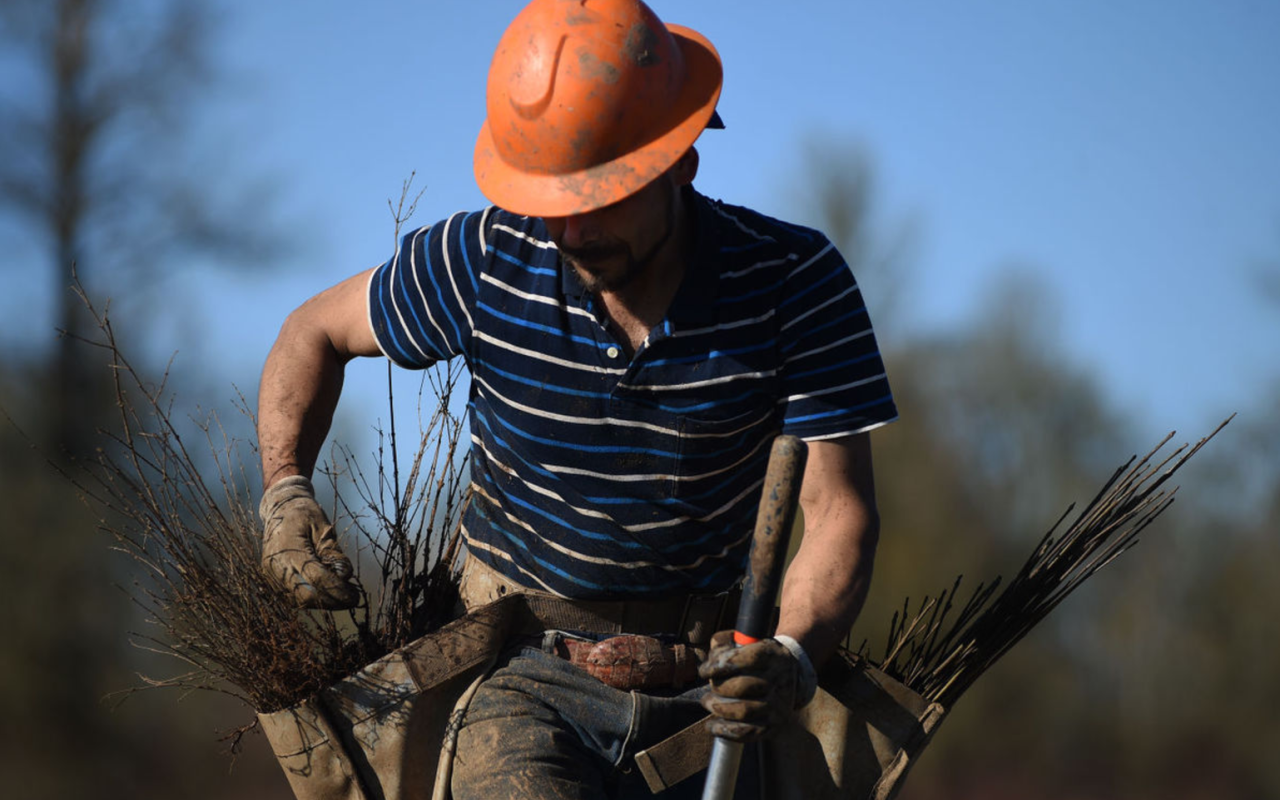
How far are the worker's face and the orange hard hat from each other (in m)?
0.06

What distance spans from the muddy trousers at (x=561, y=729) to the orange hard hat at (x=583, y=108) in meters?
0.91

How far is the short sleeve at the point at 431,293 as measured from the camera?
2.86 m

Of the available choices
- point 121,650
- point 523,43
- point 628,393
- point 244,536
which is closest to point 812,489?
point 628,393

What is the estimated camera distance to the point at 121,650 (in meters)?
14.3

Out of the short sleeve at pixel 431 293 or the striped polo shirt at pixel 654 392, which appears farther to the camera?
the short sleeve at pixel 431 293

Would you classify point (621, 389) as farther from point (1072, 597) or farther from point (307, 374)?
point (1072, 597)

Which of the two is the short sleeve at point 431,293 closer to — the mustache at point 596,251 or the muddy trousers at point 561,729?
the mustache at point 596,251

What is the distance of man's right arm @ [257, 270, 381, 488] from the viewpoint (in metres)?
3.01

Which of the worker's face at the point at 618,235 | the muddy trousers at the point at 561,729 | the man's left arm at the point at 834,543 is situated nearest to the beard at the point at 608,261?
the worker's face at the point at 618,235

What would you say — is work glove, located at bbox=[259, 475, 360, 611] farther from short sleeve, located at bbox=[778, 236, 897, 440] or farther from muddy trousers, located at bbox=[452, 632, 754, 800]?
short sleeve, located at bbox=[778, 236, 897, 440]

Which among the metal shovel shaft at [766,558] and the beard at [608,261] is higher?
the beard at [608,261]

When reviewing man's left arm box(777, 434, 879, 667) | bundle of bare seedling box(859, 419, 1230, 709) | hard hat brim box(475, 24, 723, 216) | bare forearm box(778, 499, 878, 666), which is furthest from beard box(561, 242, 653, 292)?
bundle of bare seedling box(859, 419, 1230, 709)

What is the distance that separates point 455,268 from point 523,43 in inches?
19.8

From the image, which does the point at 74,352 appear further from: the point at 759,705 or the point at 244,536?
the point at 759,705
